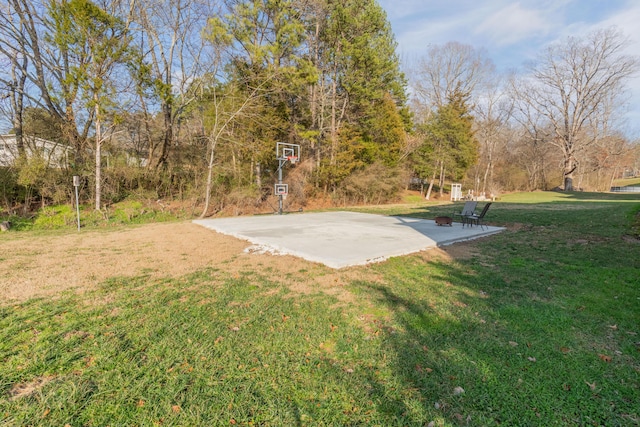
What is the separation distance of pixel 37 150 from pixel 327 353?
1327 centimetres

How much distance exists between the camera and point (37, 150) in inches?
412

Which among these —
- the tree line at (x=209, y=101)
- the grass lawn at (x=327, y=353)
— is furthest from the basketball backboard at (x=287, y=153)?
the grass lawn at (x=327, y=353)

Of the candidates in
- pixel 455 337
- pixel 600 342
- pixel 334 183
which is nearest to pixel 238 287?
pixel 455 337

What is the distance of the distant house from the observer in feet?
34.1

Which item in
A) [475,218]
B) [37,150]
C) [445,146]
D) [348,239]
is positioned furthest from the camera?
[445,146]

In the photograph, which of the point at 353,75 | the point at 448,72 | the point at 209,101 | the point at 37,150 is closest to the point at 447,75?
the point at 448,72

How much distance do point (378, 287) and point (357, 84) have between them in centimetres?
1481

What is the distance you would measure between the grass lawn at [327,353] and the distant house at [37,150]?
10328 millimetres

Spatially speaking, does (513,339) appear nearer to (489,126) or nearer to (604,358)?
(604,358)

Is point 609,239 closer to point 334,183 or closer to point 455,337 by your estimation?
point 455,337

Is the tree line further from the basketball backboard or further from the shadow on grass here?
the shadow on grass

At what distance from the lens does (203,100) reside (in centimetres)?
1399

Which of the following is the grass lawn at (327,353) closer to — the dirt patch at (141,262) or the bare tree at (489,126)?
the dirt patch at (141,262)

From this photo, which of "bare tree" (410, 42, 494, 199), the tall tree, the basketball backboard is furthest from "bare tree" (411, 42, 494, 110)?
the basketball backboard
